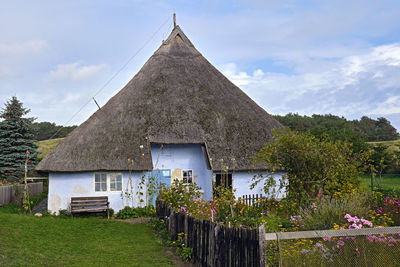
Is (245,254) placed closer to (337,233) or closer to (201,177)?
(337,233)

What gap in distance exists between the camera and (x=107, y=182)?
16.1m

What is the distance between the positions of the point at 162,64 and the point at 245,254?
51.3ft

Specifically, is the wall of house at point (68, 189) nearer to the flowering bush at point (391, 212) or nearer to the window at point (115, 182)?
the window at point (115, 182)

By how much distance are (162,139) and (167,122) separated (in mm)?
1048

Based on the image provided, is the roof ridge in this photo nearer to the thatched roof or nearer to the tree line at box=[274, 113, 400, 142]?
the thatched roof

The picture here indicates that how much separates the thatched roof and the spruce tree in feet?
41.3

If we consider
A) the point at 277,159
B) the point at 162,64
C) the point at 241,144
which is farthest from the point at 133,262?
the point at 162,64

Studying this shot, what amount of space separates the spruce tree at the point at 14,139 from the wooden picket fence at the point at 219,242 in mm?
21743

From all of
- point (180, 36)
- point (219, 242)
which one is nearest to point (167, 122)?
point (180, 36)

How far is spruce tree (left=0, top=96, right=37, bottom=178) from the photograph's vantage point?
2703 cm

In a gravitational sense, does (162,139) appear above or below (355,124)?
below

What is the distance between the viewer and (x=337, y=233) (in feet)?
18.6

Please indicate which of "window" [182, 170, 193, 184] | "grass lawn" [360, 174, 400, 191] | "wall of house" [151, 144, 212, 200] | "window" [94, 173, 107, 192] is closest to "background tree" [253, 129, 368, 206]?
"wall of house" [151, 144, 212, 200]

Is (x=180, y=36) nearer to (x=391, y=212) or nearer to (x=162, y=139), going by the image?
(x=162, y=139)
